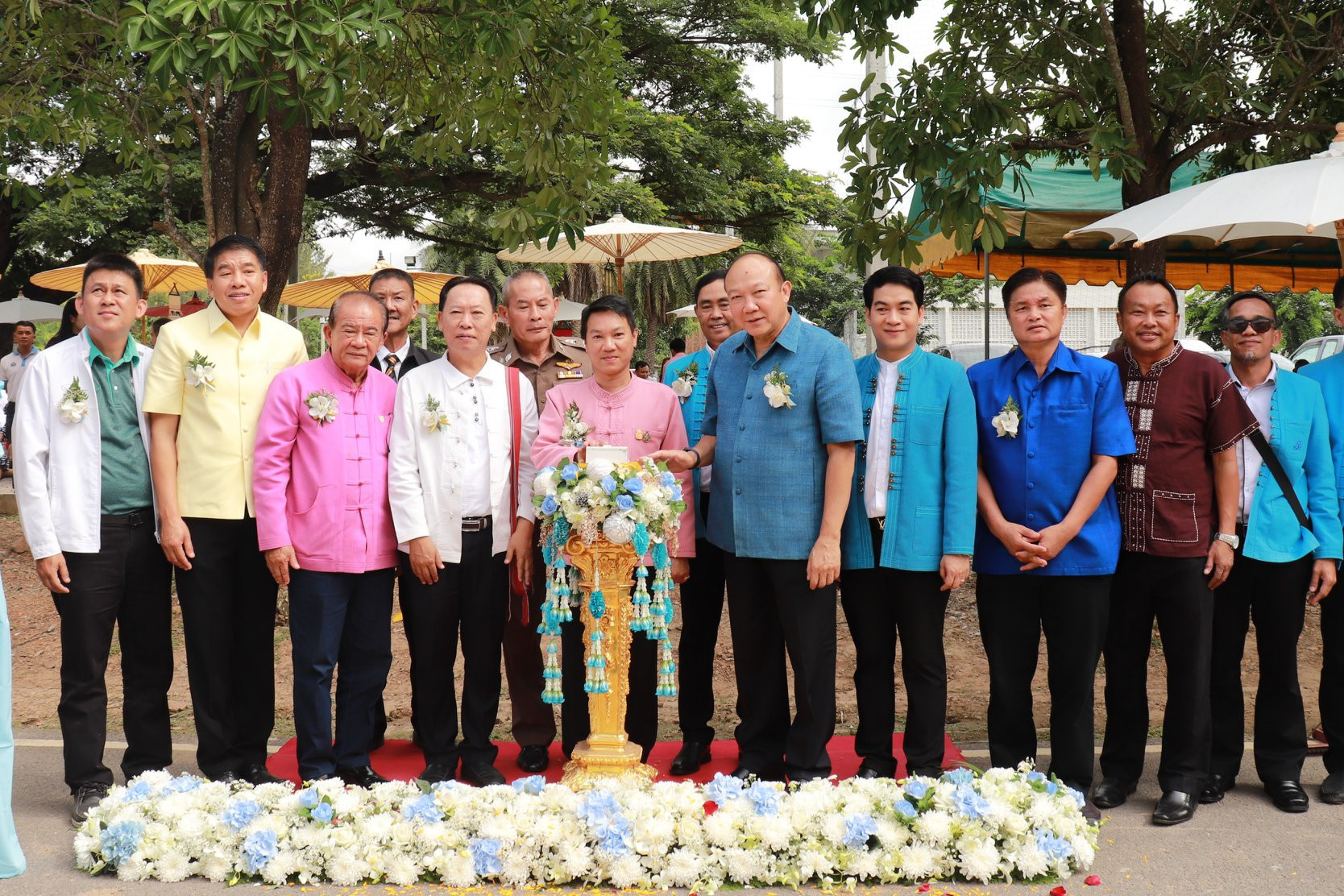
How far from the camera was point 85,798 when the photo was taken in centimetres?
455

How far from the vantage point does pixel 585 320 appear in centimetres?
Result: 488

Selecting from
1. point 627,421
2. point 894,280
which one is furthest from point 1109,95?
point 627,421

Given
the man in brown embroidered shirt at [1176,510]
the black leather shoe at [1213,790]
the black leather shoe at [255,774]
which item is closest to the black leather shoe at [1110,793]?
the man in brown embroidered shirt at [1176,510]

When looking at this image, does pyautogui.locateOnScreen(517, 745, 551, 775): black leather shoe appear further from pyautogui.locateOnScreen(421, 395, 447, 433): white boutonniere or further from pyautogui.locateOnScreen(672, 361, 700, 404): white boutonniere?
pyautogui.locateOnScreen(672, 361, 700, 404): white boutonniere

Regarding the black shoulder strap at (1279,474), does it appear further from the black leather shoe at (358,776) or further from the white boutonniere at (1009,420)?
the black leather shoe at (358,776)

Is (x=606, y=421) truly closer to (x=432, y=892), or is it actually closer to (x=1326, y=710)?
(x=432, y=892)

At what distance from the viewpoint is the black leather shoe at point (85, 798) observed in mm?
4500

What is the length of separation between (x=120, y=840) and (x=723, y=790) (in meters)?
2.10

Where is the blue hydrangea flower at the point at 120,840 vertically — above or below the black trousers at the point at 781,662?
below

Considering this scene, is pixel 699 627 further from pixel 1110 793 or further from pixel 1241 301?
pixel 1241 301

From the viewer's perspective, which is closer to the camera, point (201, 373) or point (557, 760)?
point (201, 373)

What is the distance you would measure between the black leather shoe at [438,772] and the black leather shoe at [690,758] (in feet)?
3.07

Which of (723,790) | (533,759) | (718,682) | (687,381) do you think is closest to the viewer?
(723,790)

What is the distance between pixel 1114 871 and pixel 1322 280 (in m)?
10.5
